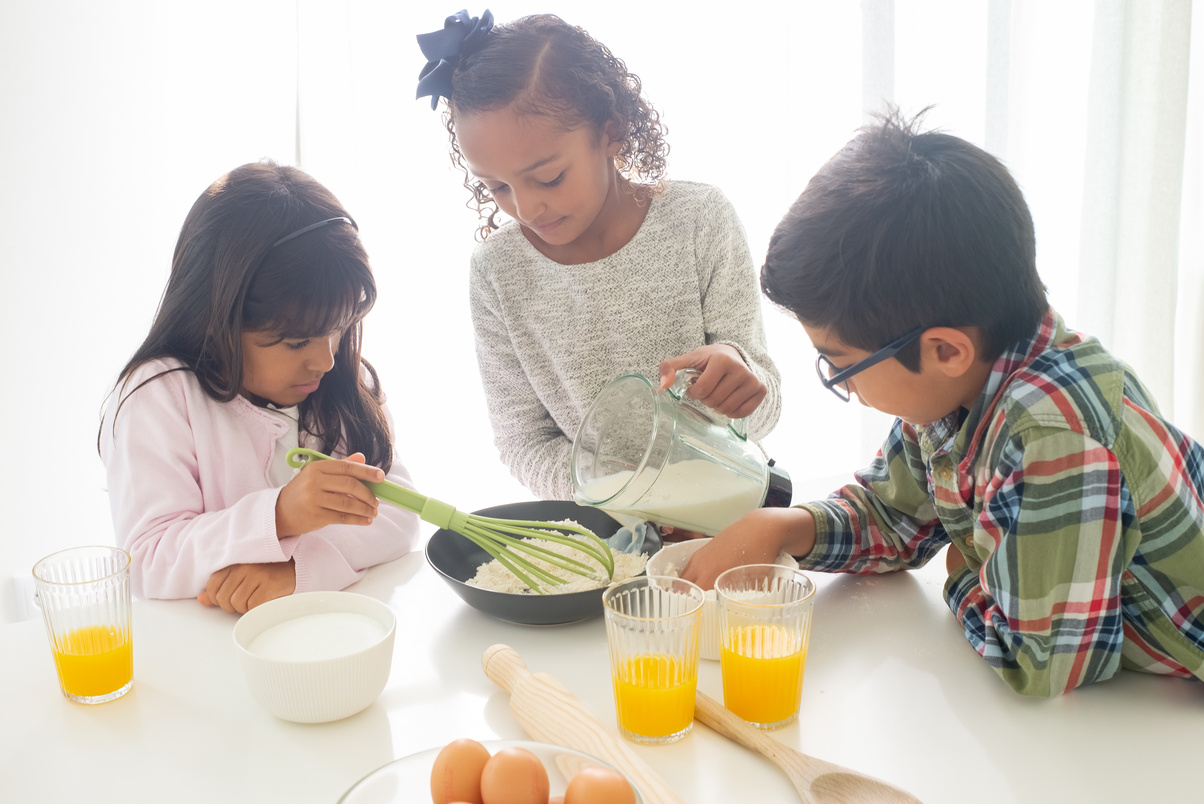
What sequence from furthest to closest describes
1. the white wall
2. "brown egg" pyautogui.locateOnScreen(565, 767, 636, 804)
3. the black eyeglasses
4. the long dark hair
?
the white wall → the long dark hair → the black eyeglasses → "brown egg" pyautogui.locateOnScreen(565, 767, 636, 804)

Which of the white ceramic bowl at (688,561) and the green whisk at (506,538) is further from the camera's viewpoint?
the green whisk at (506,538)

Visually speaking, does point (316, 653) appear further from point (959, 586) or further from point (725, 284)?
point (725, 284)

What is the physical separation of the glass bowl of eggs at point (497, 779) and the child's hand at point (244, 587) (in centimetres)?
54

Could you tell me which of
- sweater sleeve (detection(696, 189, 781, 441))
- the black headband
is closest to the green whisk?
the black headband

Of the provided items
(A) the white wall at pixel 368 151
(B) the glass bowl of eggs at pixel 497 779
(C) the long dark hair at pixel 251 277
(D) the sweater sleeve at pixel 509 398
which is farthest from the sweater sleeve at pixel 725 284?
(A) the white wall at pixel 368 151

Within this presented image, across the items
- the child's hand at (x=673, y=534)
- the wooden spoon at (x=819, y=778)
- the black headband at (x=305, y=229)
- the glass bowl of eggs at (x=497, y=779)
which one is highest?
the black headband at (x=305, y=229)

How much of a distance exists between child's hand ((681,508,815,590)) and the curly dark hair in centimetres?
72

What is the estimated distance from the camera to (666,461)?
3.56 feet

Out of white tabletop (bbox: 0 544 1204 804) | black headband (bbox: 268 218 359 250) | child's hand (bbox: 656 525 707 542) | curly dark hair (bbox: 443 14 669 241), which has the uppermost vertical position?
curly dark hair (bbox: 443 14 669 241)

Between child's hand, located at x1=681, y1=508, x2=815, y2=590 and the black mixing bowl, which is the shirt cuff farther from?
the black mixing bowl

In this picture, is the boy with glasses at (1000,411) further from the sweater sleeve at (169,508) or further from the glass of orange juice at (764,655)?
the sweater sleeve at (169,508)

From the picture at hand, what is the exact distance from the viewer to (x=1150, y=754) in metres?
0.81

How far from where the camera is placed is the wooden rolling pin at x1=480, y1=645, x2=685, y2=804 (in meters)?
0.74

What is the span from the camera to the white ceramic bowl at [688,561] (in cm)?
96
